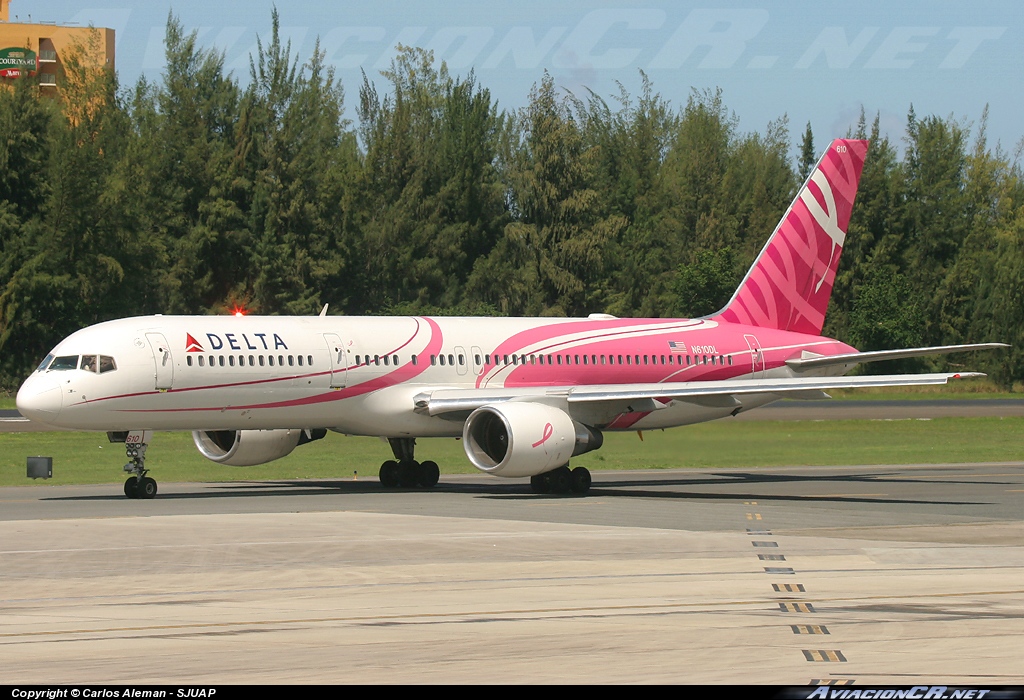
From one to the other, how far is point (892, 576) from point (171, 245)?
66.7 metres

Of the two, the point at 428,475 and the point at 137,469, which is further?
the point at 428,475

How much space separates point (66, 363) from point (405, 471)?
8.34 metres

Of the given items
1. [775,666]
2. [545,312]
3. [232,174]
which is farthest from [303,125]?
[775,666]

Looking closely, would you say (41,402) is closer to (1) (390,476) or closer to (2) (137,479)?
(2) (137,479)

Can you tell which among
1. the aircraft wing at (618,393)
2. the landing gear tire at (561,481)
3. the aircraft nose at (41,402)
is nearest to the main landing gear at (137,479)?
the aircraft nose at (41,402)

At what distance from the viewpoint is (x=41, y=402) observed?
1057 inches

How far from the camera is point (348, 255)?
275 ft

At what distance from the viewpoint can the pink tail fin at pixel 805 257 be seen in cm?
3831

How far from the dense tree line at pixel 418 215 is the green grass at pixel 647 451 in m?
26.4

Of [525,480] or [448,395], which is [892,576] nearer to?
[448,395]

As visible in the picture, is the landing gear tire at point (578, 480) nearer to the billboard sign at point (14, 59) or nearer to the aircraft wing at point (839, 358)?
the aircraft wing at point (839, 358)

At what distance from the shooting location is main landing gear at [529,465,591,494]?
1190 inches

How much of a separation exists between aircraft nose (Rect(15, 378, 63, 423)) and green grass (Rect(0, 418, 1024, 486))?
6.17 metres

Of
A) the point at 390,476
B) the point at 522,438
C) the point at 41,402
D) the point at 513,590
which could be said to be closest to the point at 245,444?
the point at 390,476
